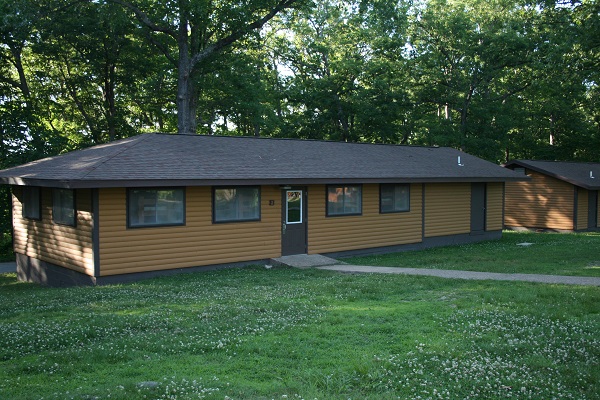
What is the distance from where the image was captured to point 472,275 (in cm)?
1315

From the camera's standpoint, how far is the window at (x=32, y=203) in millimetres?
15719

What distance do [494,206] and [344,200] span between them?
9239mm

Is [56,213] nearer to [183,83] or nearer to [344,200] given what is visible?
[344,200]

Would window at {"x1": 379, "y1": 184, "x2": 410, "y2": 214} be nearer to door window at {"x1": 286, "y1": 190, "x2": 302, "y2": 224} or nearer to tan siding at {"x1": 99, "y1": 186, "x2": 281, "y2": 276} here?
door window at {"x1": 286, "y1": 190, "x2": 302, "y2": 224}

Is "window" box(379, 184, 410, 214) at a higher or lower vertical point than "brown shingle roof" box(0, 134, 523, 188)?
lower

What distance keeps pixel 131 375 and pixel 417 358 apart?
327cm

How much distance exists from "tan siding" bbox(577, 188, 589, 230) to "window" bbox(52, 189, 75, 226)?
80.6 feet

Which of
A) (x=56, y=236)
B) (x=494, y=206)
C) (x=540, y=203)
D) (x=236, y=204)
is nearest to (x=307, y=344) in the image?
(x=236, y=204)

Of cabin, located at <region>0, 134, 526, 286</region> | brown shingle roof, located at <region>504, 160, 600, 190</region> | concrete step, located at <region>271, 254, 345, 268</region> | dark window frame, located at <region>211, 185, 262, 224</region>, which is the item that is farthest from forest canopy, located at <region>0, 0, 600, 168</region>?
concrete step, located at <region>271, 254, 345, 268</region>

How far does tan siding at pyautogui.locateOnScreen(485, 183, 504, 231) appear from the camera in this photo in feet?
78.0

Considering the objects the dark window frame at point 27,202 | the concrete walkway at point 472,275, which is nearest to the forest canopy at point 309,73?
the dark window frame at point 27,202

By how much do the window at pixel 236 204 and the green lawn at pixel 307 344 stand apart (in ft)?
13.9

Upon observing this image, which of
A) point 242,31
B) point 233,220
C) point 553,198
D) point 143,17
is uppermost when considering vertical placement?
point 143,17

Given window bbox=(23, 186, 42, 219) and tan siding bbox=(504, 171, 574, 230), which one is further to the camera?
tan siding bbox=(504, 171, 574, 230)
